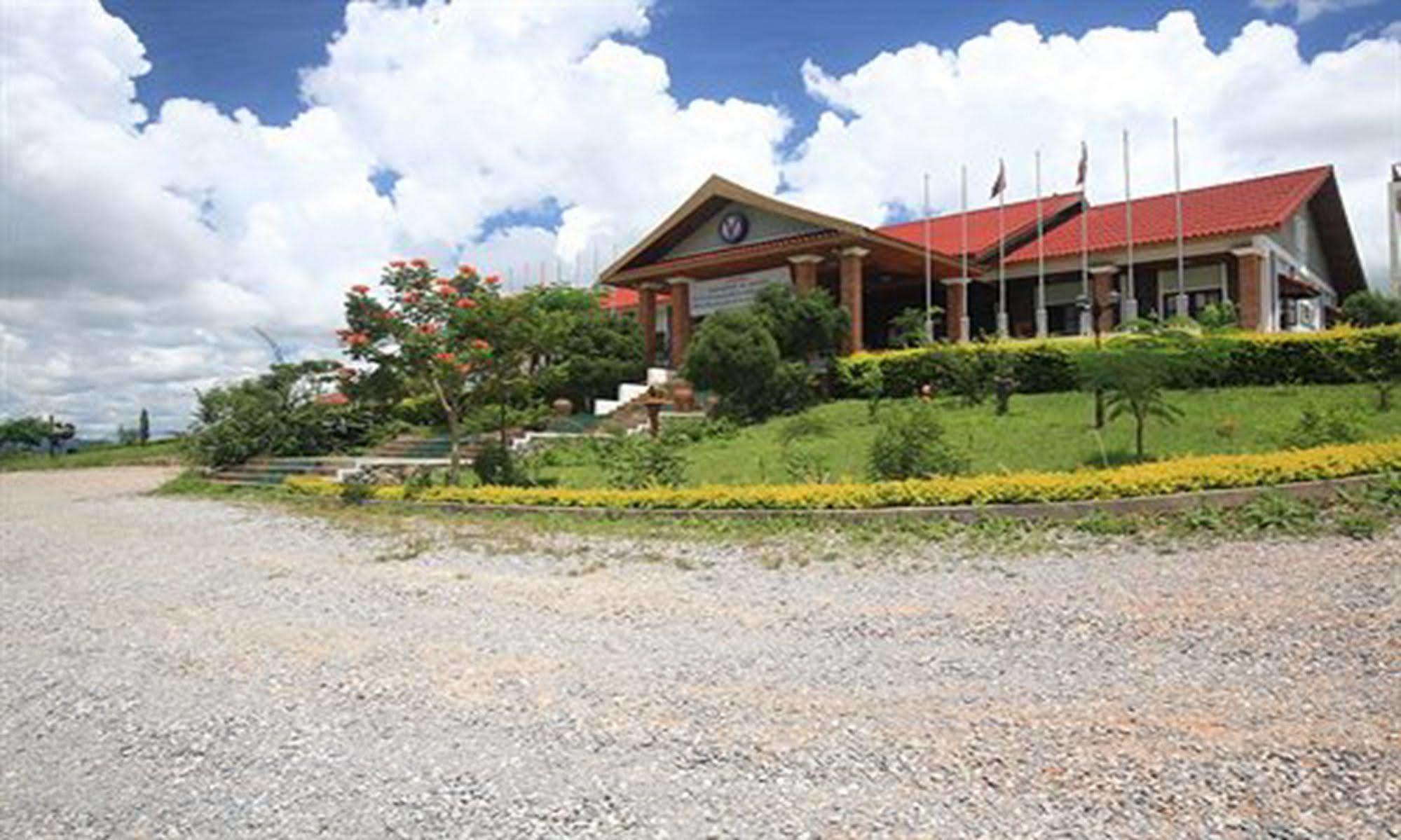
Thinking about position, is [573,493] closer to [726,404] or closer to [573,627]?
[573,627]

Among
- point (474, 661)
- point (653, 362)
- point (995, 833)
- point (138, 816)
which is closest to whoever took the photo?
point (995, 833)

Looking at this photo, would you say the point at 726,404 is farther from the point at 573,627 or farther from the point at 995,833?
the point at 995,833

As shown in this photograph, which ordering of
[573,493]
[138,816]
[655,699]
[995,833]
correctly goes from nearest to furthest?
1. [995,833]
2. [138,816]
3. [655,699]
4. [573,493]

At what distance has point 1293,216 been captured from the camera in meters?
23.8

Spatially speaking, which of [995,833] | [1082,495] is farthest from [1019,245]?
[995,833]

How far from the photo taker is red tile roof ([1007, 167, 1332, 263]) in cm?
2098

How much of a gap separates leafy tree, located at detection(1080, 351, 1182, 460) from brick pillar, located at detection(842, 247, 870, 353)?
10812 mm

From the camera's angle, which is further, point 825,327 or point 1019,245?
point 1019,245

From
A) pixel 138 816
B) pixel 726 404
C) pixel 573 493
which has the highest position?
pixel 726 404

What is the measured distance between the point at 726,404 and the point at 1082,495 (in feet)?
34.6

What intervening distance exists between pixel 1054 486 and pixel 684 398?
39.0ft

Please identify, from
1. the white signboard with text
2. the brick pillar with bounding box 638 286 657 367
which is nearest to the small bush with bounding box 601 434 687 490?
the white signboard with text

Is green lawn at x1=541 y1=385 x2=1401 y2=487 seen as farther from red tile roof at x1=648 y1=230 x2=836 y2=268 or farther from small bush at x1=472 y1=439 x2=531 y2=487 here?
red tile roof at x1=648 y1=230 x2=836 y2=268

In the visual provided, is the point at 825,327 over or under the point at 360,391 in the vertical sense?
over
